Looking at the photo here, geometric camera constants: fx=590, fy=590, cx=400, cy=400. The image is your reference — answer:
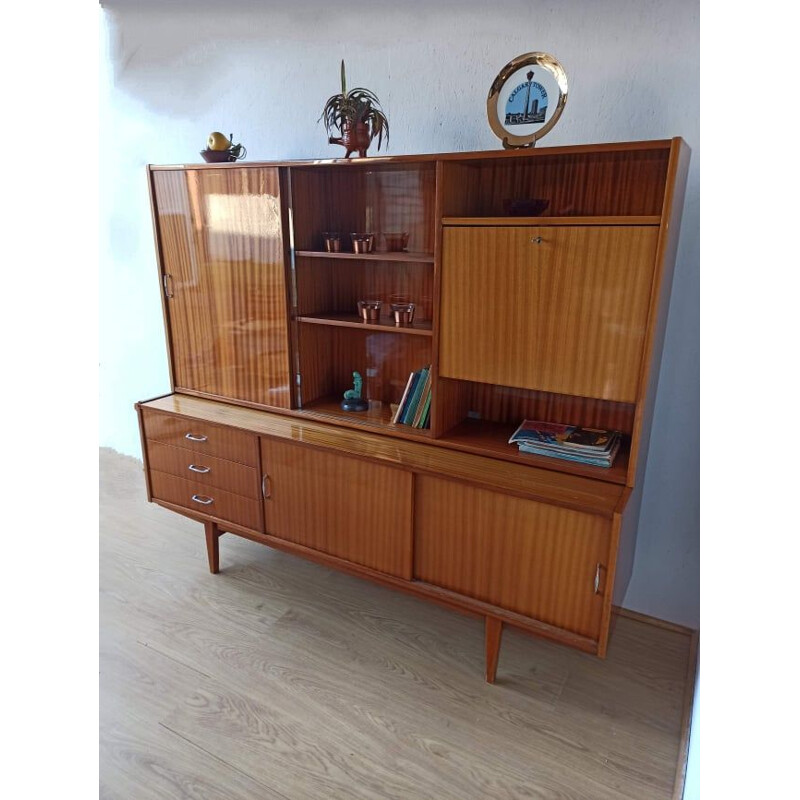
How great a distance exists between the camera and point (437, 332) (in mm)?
1847

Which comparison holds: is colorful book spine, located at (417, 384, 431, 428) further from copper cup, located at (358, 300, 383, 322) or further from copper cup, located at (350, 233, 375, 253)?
copper cup, located at (350, 233, 375, 253)

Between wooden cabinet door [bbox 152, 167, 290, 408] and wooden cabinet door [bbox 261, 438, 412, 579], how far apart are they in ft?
1.00

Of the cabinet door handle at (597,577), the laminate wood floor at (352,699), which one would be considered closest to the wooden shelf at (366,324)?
the cabinet door handle at (597,577)

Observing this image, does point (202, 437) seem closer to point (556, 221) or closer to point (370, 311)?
point (370, 311)

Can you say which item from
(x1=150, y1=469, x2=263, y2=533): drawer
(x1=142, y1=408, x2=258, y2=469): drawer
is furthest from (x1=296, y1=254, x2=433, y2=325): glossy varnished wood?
(x1=150, y1=469, x2=263, y2=533): drawer

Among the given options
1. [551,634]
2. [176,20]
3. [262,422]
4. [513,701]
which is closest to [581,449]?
[551,634]

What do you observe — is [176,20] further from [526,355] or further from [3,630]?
[3,630]

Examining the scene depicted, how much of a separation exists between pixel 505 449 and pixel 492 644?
0.62m

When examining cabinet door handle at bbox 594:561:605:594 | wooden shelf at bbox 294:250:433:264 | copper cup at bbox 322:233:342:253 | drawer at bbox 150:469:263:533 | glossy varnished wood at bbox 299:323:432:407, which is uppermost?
copper cup at bbox 322:233:342:253

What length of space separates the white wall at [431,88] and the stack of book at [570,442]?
292 mm

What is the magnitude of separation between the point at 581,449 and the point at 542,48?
1.28 m

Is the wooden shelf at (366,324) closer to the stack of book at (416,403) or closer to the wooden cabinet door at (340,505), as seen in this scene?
the stack of book at (416,403)

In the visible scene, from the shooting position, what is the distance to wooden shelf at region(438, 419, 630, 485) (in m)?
1.71

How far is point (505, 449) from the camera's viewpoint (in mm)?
1865
